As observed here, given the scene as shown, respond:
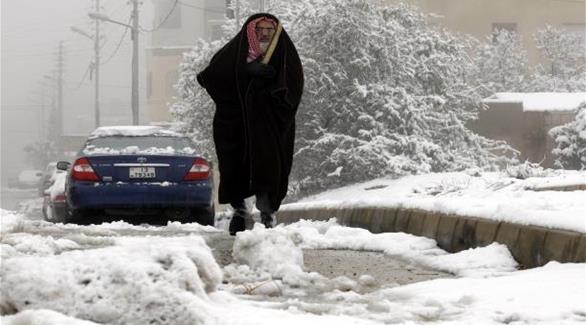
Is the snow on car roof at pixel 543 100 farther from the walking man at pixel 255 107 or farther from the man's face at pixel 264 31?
the man's face at pixel 264 31

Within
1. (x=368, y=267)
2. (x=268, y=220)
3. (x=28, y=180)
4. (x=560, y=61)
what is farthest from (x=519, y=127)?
(x=28, y=180)

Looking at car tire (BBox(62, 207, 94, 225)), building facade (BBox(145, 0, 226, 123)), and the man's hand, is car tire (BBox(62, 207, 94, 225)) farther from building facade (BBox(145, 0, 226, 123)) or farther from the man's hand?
building facade (BBox(145, 0, 226, 123))

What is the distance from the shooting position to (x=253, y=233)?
19.4 ft

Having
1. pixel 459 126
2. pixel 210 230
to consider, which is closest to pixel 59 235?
pixel 210 230

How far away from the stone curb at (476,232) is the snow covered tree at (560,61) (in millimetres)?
36033

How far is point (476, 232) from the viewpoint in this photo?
6680 mm

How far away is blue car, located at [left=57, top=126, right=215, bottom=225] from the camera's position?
34.5ft

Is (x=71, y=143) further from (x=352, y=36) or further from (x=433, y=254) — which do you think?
(x=433, y=254)

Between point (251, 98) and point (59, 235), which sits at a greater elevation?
point (251, 98)

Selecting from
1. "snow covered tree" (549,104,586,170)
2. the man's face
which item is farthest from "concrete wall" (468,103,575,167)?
the man's face

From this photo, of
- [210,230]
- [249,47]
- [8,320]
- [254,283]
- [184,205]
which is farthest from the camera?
[184,205]

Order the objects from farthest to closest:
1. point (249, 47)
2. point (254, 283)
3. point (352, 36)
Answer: point (352, 36) → point (249, 47) → point (254, 283)

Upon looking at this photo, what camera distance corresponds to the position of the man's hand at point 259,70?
7578 millimetres

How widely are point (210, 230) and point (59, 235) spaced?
1732 mm
